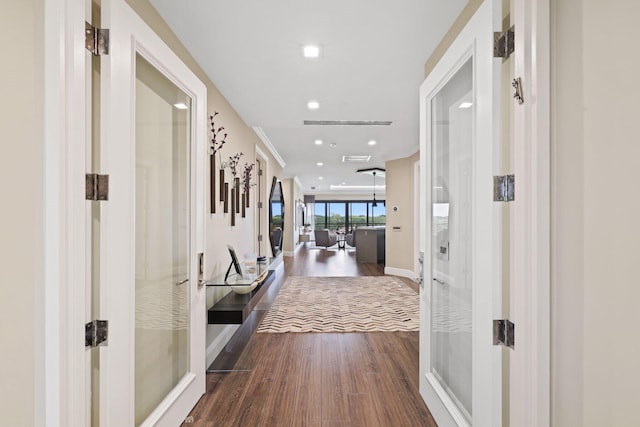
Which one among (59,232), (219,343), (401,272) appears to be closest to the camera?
(59,232)

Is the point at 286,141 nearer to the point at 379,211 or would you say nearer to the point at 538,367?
the point at 538,367

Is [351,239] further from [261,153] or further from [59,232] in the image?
[59,232]

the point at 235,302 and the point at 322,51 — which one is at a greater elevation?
the point at 322,51

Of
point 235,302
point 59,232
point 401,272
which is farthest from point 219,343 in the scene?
point 401,272

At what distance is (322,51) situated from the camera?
2.28 m

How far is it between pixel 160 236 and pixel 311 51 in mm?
1634

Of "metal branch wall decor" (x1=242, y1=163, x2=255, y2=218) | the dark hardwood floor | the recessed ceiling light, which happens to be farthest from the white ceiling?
the dark hardwood floor

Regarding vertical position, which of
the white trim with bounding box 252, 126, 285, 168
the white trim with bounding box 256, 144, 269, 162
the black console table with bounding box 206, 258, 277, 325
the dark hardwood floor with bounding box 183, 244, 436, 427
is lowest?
the dark hardwood floor with bounding box 183, 244, 436, 427

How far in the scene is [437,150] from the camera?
2.00 metres

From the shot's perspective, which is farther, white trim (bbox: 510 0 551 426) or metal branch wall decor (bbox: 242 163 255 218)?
metal branch wall decor (bbox: 242 163 255 218)

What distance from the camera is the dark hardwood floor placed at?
1979mm

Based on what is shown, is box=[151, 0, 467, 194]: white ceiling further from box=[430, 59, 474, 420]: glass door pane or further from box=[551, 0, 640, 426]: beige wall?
box=[551, 0, 640, 426]: beige wall

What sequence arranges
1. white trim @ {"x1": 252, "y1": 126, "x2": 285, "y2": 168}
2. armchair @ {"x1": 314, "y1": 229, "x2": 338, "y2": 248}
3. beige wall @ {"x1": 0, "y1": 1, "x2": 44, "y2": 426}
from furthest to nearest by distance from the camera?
1. armchair @ {"x1": 314, "y1": 229, "x2": 338, "y2": 248}
2. white trim @ {"x1": 252, "y1": 126, "x2": 285, "y2": 168}
3. beige wall @ {"x1": 0, "y1": 1, "x2": 44, "y2": 426}

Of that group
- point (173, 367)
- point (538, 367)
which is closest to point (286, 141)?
point (173, 367)
